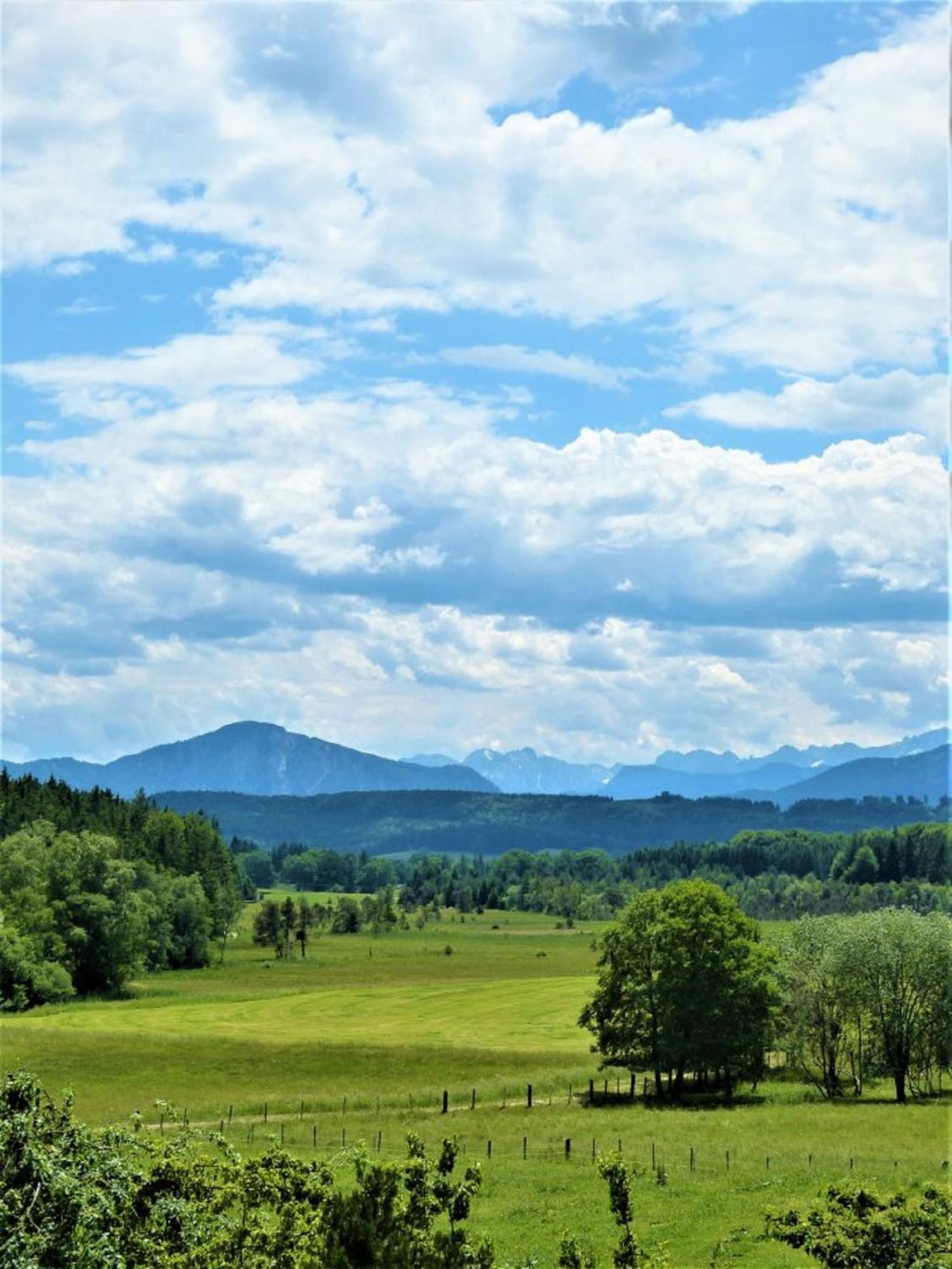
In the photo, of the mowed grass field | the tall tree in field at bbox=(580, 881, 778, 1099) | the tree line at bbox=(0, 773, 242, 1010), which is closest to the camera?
the mowed grass field

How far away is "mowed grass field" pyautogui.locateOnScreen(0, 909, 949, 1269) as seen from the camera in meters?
48.2

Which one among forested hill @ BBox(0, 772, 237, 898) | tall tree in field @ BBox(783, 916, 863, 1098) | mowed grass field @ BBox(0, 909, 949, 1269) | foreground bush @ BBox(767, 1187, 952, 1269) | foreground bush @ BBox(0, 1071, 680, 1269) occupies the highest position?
forested hill @ BBox(0, 772, 237, 898)

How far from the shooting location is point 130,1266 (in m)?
21.4

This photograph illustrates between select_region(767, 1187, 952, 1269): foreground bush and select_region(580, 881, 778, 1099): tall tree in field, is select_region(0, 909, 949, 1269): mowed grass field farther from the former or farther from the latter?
select_region(767, 1187, 952, 1269): foreground bush

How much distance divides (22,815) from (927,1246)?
157558 mm

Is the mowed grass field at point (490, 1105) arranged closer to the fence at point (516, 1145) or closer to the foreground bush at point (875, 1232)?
the fence at point (516, 1145)

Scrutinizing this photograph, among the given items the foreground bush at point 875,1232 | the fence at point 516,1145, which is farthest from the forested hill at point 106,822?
the foreground bush at point 875,1232

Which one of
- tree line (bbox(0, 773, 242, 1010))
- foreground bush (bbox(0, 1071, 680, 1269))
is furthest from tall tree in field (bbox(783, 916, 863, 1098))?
tree line (bbox(0, 773, 242, 1010))

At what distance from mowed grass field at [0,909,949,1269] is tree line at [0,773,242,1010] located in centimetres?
498

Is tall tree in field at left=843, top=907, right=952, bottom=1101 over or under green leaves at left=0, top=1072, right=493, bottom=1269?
under

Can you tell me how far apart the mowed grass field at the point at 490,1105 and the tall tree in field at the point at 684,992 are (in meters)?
3.58

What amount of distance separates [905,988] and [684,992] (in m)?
13.7

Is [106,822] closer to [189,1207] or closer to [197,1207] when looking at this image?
[197,1207]

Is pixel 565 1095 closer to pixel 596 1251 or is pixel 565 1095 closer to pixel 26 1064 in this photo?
pixel 26 1064
